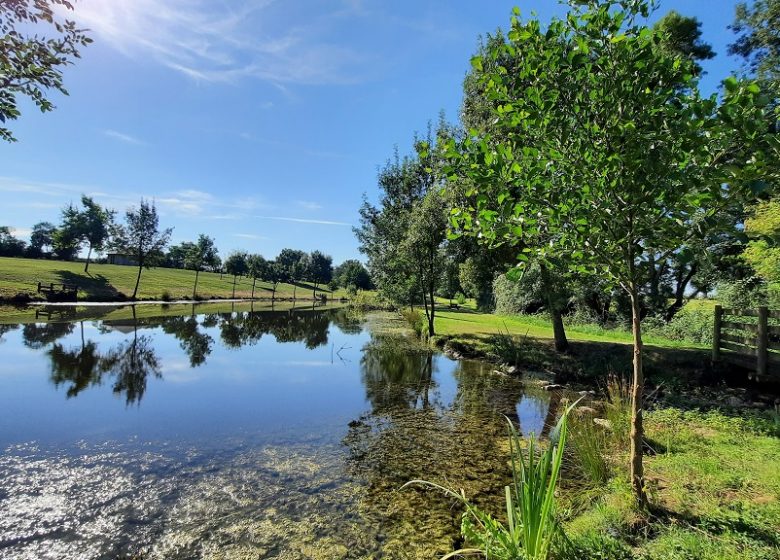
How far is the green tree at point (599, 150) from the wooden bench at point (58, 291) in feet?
165

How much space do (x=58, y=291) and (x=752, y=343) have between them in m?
54.2

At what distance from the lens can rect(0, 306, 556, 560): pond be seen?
194 inches

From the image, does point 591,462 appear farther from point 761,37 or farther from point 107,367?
point 761,37

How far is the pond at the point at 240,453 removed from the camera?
4918 mm

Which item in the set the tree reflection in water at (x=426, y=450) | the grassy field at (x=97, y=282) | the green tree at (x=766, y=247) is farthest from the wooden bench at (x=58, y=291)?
the green tree at (x=766, y=247)

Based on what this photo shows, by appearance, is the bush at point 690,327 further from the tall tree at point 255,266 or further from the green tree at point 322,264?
the green tree at point 322,264

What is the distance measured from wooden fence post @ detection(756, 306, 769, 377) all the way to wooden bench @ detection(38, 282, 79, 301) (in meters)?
52.5

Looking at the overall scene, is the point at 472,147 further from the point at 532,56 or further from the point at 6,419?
the point at 6,419

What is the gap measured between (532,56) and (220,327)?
30.0m

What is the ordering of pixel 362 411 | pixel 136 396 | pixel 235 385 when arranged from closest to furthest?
1. pixel 362 411
2. pixel 136 396
3. pixel 235 385

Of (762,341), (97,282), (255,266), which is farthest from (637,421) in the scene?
(255,266)

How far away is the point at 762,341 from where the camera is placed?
33.5 ft

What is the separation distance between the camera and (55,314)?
99.6ft

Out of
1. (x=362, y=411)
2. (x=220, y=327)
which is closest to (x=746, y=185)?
(x=362, y=411)
